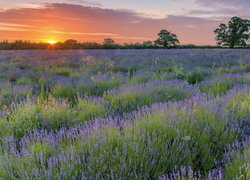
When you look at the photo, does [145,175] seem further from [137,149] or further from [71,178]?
[71,178]

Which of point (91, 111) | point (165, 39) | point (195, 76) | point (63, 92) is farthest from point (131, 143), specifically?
point (165, 39)

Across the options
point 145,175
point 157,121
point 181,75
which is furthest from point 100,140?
point 181,75

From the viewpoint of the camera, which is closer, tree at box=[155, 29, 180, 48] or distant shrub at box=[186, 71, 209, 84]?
distant shrub at box=[186, 71, 209, 84]

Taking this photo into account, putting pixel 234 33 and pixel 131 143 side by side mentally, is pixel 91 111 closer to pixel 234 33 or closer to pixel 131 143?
pixel 131 143

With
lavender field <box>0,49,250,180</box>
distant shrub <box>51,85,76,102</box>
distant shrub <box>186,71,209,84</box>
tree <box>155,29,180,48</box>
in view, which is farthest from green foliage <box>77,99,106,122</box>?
tree <box>155,29,180,48</box>

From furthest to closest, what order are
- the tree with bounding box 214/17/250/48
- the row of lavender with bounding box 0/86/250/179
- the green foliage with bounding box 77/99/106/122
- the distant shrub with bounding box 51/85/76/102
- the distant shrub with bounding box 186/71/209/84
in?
1. the tree with bounding box 214/17/250/48
2. the distant shrub with bounding box 186/71/209/84
3. the distant shrub with bounding box 51/85/76/102
4. the green foliage with bounding box 77/99/106/122
5. the row of lavender with bounding box 0/86/250/179

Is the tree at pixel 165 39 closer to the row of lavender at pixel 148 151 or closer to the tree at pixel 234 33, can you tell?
the tree at pixel 234 33

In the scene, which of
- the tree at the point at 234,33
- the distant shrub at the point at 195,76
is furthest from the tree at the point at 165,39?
the distant shrub at the point at 195,76

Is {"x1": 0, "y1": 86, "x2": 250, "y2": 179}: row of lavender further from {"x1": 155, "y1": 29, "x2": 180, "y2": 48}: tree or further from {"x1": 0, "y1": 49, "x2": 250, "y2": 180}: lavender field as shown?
{"x1": 155, "y1": 29, "x2": 180, "y2": 48}: tree

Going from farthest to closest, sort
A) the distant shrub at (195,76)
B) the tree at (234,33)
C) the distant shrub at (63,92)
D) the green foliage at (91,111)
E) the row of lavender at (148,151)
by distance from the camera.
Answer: the tree at (234,33)
the distant shrub at (195,76)
the distant shrub at (63,92)
the green foliage at (91,111)
the row of lavender at (148,151)

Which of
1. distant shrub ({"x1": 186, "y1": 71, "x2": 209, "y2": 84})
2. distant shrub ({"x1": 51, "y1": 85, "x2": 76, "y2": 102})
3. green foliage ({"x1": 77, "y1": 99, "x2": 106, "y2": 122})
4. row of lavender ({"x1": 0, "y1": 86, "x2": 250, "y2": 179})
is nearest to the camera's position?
row of lavender ({"x1": 0, "y1": 86, "x2": 250, "y2": 179})

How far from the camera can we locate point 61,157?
83.7 inches

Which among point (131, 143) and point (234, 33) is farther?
point (234, 33)

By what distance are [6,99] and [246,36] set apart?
64111 millimetres
